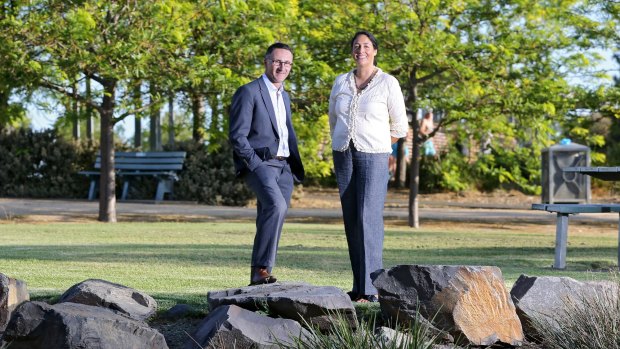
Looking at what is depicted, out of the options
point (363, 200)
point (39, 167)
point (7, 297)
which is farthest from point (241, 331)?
point (39, 167)

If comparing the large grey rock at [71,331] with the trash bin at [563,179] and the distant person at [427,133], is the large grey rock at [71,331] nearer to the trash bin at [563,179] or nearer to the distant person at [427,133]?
the trash bin at [563,179]

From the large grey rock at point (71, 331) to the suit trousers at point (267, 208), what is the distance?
2.17 m

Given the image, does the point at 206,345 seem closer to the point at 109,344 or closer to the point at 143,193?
the point at 109,344

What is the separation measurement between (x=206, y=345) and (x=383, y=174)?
2.36m

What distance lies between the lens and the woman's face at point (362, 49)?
8.07m

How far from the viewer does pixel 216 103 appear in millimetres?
22141

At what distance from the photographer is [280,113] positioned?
8.72 m

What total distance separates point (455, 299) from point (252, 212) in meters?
18.7

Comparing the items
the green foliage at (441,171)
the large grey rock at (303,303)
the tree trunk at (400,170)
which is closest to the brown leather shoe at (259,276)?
the large grey rock at (303,303)

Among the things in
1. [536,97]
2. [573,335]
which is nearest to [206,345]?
[573,335]

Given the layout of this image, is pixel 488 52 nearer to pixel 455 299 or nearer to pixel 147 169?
pixel 147 169

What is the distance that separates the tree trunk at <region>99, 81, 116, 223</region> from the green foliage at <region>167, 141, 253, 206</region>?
18.6ft

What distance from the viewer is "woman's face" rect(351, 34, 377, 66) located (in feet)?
26.5

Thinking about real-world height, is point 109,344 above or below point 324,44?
below
